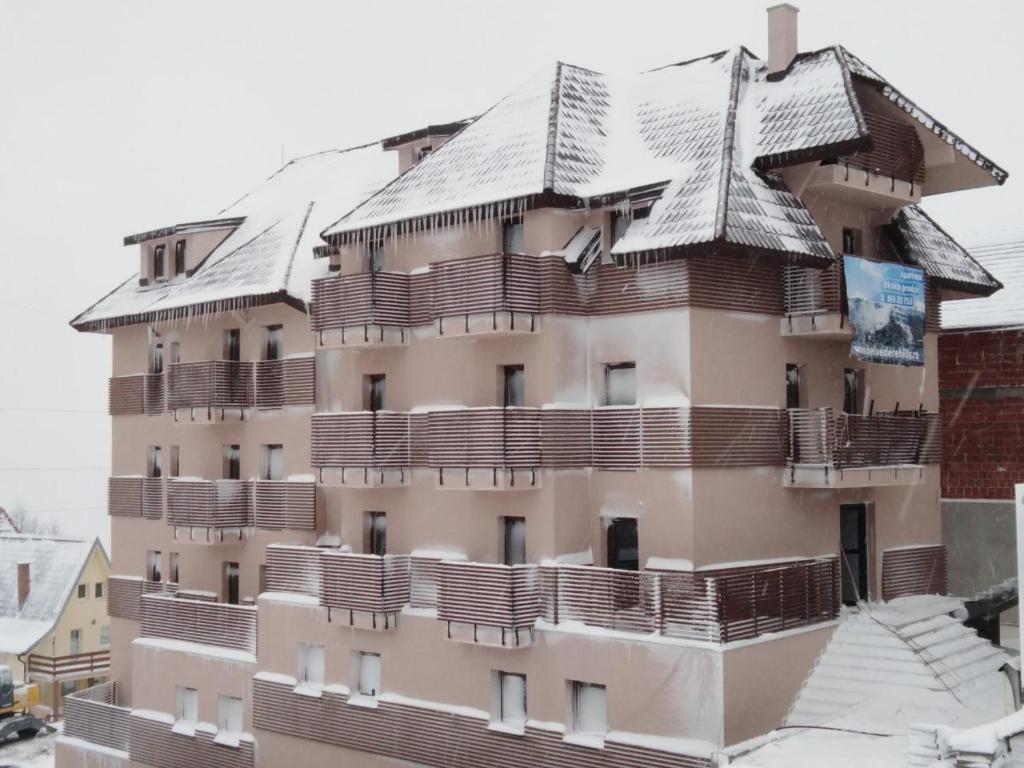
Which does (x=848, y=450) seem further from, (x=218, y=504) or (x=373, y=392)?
(x=218, y=504)

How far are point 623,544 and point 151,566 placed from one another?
2012 cm

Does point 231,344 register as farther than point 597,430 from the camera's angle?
Yes

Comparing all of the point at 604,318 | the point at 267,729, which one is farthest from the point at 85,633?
the point at 604,318

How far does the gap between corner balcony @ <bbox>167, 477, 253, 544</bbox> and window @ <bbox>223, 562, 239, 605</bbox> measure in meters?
1.60

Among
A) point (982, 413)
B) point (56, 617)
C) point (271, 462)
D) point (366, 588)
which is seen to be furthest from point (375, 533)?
point (56, 617)

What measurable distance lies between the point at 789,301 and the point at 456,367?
8.17m

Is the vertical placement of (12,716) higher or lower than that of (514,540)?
lower

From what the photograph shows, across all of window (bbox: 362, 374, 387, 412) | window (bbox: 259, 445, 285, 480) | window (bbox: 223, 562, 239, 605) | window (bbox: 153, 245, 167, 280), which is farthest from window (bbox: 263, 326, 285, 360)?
window (bbox: 153, 245, 167, 280)

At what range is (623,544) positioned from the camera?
95.0ft

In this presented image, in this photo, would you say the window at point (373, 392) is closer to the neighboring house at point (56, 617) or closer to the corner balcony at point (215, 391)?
the corner balcony at point (215, 391)

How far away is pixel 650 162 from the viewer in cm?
2941

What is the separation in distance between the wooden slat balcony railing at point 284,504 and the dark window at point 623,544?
10.3 meters

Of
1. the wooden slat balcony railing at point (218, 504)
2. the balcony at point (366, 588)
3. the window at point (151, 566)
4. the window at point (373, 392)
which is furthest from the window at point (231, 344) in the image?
the balcony at point (366, 588)

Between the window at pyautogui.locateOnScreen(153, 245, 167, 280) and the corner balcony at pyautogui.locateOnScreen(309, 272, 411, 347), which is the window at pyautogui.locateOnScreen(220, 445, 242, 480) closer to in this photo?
the window at pyautogui.locateOnScreen(153, 245, 167, 280)
